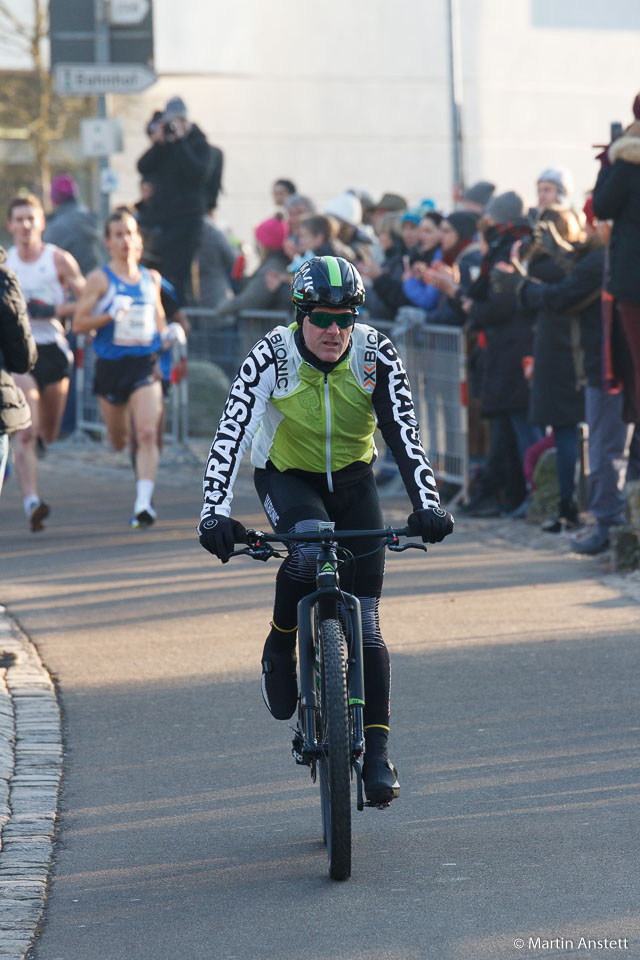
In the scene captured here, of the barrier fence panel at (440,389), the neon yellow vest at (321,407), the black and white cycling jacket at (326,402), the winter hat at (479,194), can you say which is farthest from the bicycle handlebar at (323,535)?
the winter hat at (479,194)

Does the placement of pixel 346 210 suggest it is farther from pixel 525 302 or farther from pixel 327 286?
pixel 327 286

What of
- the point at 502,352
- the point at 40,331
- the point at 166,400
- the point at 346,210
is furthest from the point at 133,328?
the point at 166,400

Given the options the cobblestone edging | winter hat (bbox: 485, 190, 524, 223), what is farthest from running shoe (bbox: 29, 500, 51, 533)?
winter hat (bbox: 485, 190, 524, 223)

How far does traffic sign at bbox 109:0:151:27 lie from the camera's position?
16.7 m

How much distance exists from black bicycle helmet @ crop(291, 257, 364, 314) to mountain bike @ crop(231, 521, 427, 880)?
69cm

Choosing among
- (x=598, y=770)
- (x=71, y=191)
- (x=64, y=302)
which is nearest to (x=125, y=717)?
(x=598, y=770)

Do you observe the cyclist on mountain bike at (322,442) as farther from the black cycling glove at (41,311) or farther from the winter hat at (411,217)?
the winter hat at (411,217)

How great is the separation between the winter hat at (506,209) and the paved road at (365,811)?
254cm

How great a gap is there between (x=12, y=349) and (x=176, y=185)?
862 centimetres

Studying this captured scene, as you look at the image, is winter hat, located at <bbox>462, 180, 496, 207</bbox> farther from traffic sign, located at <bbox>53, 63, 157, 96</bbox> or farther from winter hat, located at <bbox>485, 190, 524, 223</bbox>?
traffic sign, located at <bbox>53, 63, 157, 96</bbox>

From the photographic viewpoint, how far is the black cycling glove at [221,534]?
5125 millimetres

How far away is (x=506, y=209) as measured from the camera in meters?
11.9

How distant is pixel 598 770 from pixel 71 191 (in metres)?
13.3

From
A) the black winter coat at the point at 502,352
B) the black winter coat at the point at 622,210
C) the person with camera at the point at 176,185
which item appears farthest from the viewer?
the person with camera at the point at 176,185
